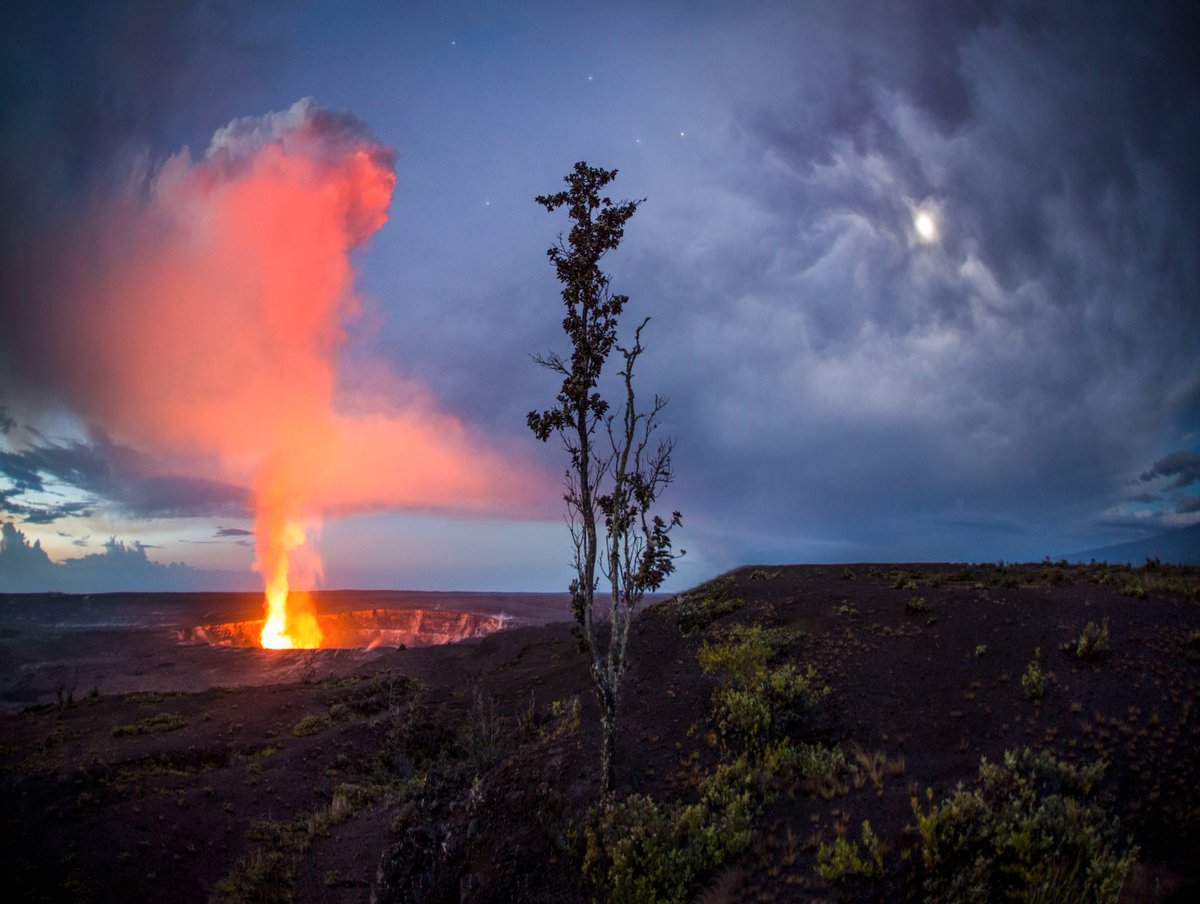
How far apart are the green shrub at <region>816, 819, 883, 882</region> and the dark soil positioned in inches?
14.9

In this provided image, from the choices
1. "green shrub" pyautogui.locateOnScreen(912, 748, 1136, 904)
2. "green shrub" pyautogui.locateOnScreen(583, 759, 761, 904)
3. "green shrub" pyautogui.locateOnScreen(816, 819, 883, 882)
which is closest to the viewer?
"green shrub" pyautogui.locateOnScreen(912, 748, 1136, 904)

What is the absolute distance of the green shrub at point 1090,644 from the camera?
15.7 m

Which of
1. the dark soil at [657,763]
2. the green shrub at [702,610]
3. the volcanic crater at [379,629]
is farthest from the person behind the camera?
the volcanic crater at [379,629]

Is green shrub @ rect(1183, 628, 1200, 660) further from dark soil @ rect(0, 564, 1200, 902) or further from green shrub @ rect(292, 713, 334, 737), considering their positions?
green shrub @ rect(292, 713, 334, 737)

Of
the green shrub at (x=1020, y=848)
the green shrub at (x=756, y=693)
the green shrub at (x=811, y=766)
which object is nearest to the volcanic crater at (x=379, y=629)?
the green shrub at (x=756, y=693)

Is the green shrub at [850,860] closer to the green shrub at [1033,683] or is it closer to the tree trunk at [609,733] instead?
the tree trunk at [609,733]

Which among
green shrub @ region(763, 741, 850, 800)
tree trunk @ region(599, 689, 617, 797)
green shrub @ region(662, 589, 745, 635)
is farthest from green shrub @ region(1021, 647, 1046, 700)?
green shrub @ region(662, 589, 745, 635)

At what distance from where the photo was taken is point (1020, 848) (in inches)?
363

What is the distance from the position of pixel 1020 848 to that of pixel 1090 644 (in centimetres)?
959

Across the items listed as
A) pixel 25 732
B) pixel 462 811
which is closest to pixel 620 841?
pixel 462 811

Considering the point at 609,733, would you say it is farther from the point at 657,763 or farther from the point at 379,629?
the point at 379,629

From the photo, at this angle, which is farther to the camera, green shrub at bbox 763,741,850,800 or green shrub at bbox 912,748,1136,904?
green shrub at bbox 763,741,850,800

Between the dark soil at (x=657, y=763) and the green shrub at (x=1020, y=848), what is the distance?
1.73ft

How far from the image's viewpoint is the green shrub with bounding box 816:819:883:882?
9734 mm
